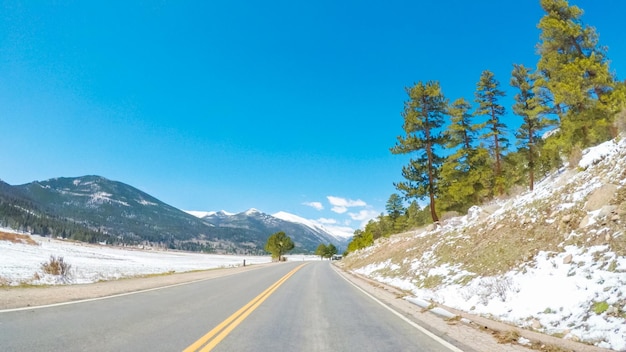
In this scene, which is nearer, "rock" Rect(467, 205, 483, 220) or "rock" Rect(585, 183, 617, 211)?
"rock" Rect(585, 183, 617, 211)

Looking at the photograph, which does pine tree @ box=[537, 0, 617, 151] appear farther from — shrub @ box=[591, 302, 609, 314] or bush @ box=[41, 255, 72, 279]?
bush @ box=[41, 255, 72, 279]

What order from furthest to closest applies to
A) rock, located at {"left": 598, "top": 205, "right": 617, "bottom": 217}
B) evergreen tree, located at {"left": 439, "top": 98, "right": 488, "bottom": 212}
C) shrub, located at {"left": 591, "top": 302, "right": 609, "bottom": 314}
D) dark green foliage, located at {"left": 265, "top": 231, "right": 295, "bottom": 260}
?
dark green foliage, located at {"left": 265, "top": 231, "right": 295, "bottom": 260}, evergreen tree, located at {"left": 439, "top": 98, "right": 488, "bottom": 212}, rock, located at {"left": 598, "top": 205, "right": 617, "bottom": 217}, shrub, located at {"left": 591, "top": 302, "right": 609, "bottom": 314}

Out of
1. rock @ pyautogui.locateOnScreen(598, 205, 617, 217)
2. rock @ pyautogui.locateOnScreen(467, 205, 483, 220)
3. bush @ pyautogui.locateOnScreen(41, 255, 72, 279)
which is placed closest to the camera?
rock @ pyautogui.locateOnScreen(598, 205, 617, 217)

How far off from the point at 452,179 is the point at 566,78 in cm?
1583

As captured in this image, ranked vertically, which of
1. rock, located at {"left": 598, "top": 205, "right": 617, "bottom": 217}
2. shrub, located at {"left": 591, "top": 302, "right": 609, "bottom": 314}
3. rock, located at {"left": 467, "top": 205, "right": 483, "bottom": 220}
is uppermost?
rock, located at {"left": 467, "top": 205, "right": 483, "bottom": 220}

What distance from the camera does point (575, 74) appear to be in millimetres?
21453

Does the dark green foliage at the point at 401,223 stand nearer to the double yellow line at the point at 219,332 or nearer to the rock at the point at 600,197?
the rock at the point at 600,197

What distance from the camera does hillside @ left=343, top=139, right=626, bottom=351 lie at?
22.2 ft

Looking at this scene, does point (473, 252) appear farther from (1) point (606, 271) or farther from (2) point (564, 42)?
(2) point (564, 42)

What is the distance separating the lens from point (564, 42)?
23734 mm

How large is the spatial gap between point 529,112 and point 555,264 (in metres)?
21.8

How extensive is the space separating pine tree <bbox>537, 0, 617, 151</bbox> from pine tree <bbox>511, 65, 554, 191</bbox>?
373 cm

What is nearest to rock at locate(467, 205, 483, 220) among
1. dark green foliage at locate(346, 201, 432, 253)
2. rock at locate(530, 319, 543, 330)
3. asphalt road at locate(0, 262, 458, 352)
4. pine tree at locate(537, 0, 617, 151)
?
pine tree at locate(537, 0, 617, 151)

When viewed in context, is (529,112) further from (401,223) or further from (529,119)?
(401,223)
